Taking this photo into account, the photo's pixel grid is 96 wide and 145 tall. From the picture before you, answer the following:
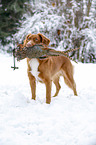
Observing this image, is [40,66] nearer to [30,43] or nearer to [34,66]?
[34,66]

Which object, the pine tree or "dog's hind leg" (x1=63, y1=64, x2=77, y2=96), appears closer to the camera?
"dog's hind leg" (x1=63, y1=64, x2=77, y2=96)

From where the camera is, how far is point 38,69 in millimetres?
3039

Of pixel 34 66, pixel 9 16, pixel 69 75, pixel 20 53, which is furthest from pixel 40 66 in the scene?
pixel 9 16

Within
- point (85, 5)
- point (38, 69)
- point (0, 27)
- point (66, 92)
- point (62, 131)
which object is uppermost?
point (85, 5)

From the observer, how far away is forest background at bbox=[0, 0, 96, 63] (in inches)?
427

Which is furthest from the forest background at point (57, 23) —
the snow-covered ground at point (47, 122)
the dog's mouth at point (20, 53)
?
the dog's mouth at point (20, 53)

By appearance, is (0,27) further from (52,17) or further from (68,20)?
(68,20)

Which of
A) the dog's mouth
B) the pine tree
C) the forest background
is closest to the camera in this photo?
the dog's mouth

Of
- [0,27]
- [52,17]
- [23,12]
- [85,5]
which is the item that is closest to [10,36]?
[0,27]

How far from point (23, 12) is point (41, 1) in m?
2.09

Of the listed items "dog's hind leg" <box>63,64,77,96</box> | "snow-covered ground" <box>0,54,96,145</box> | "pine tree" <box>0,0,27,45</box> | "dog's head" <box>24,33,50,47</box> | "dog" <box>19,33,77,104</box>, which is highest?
"pine tree" <box>0,0,27,45</box>

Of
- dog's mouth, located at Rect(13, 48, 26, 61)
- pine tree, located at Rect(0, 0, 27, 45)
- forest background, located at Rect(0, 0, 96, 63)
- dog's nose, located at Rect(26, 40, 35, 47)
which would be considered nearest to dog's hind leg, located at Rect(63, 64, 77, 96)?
dog's nose, located at Rect(26, 40, 35, 47)

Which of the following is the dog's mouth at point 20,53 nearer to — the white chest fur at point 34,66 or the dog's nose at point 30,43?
the dog's nose at point 30,43

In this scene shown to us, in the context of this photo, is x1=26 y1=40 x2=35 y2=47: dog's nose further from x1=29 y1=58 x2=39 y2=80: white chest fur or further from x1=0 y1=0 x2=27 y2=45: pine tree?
x1=0 y1=0 x2=27 y2=45: pine tree
